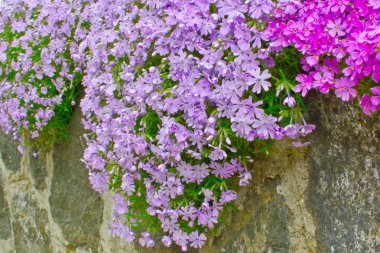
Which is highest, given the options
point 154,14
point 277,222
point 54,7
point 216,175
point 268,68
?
point 54,7

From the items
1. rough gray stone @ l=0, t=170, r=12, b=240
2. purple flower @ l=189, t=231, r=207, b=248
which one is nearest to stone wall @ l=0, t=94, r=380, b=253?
purple flower @ l=189, t=231, r=207, b=248

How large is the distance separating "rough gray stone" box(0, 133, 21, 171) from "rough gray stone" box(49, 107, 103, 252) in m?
0.49

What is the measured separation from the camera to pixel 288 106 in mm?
1399

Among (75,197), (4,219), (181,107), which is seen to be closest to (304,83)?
(181,107)

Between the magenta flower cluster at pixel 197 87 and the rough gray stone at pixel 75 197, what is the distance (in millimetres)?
387

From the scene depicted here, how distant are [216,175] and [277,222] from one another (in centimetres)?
24

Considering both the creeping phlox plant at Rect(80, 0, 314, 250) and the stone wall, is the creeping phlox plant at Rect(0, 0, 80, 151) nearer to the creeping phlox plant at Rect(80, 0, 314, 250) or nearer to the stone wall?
the creeping phlox plant at Rect(80, 0, 314, 250)

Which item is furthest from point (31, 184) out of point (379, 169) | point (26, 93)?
point (379, 169)

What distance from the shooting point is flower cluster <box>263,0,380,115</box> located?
1.15 metres

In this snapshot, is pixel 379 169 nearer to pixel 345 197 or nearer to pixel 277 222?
pixel 345 197

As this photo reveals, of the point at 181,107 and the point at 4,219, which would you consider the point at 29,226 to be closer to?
the point at 4,219

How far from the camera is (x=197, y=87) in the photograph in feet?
4.74

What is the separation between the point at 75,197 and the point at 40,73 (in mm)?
638

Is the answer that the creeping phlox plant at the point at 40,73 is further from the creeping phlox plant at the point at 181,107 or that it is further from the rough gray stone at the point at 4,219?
the rough gray stone at the point at 4,219
